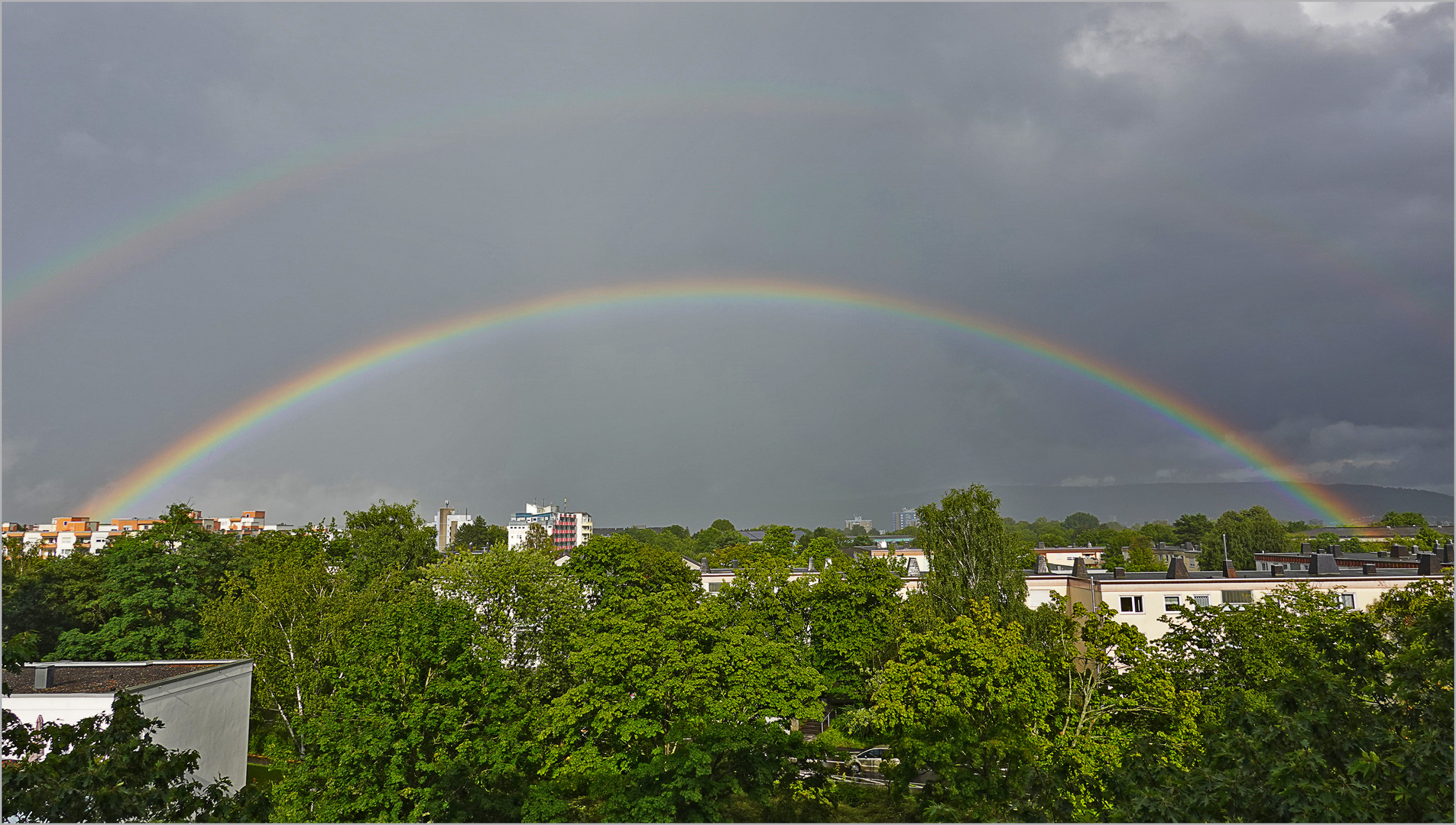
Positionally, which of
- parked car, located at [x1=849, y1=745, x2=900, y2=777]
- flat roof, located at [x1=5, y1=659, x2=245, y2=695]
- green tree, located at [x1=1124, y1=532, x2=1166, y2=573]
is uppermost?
flat roof, located at [x1=5, y1=659, x2=245, y2=695]

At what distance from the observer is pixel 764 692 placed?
1777 cm

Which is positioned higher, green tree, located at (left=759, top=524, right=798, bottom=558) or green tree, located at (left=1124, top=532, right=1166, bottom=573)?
green tree, located at (left=759, top=524, right=798, bottom=558)

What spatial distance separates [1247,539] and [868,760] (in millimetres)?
96439

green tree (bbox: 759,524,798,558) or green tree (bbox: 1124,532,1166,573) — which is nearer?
green tree (bbox: 759,524,798,558)

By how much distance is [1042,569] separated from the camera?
4994 cm

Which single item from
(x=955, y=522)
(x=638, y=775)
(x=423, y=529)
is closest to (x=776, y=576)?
(x=955, y=522)

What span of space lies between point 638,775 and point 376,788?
5.43 meters

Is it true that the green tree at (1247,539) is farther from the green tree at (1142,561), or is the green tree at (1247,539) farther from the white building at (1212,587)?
the white building at (1212,587)

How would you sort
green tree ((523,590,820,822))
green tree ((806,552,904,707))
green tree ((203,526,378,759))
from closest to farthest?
green tree ((523,590,820,822)) → green tree ((203,526,378,759)) → green tree ((806,552,904,707))

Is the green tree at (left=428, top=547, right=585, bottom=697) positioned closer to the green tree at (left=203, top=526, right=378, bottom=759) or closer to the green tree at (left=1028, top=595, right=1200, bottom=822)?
the green tree at (left=203, top=526, right=378, bottom=759)

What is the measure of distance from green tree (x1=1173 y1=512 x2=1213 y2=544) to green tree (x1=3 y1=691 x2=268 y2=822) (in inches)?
6021

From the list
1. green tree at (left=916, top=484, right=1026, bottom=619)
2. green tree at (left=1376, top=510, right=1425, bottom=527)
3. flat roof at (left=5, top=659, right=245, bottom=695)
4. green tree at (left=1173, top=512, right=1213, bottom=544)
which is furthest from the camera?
green tree at (left=1376, top=510, right=1425, bottom=527)

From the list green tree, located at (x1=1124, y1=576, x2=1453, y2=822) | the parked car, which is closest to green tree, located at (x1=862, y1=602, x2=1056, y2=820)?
green tree, located at (x1=1124, y1=576, x2=1453, y2=822)

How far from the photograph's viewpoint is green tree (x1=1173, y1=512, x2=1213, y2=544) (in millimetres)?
136375
